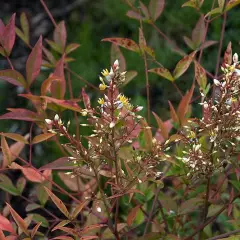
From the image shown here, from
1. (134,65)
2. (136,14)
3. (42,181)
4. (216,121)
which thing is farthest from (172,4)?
(216,121)

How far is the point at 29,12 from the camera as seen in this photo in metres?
3.15

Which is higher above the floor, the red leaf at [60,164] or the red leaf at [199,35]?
the red leaf at [199,35]

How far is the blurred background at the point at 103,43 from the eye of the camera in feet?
8.51

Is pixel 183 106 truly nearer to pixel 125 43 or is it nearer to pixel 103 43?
pixel 125 43

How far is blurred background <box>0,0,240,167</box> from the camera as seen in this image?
259 cm

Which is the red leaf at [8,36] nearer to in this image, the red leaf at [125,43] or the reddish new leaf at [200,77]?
the red leaf at [125,43]

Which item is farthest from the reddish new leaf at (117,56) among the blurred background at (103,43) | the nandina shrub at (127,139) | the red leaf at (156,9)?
the blurred background at (103,43)

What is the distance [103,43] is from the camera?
2.79 metres

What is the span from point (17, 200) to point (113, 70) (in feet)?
4.85

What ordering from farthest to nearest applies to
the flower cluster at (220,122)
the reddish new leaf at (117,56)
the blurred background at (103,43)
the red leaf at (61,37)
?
the blurred background at (103,43) < the red leaf at (61,37) < the reddish new leaf at (117,56) < the flower cluster at (220,122)

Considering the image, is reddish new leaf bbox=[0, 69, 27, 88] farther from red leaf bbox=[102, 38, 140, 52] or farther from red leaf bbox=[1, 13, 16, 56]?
red leaf bbox=[102, 38, 140, 52]

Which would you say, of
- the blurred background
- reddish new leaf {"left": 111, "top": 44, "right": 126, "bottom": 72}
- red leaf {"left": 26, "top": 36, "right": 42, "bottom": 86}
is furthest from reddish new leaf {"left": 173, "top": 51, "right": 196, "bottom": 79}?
the blurred background

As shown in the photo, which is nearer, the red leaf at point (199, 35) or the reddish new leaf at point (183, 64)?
the reddish new leaf at point (183, 64)

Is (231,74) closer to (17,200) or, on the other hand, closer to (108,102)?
(108,102)
